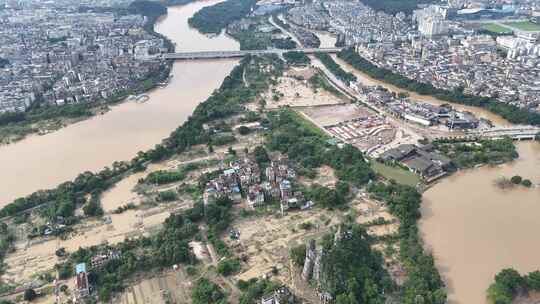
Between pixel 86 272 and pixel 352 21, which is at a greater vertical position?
pixel 352 21

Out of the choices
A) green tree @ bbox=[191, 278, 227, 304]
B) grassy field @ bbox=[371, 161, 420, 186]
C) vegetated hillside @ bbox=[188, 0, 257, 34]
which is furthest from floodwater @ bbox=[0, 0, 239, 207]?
vegetated hillside @ bbox=[188, 0, 257, 34]

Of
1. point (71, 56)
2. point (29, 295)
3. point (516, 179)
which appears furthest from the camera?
point (71, 56)

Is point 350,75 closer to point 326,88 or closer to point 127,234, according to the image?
point 326,88

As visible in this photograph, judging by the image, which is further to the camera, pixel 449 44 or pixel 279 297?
pixel 449 44

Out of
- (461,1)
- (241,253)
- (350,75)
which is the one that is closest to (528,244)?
(241,253)

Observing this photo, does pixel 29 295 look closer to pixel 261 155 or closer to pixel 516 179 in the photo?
pixel 261 155

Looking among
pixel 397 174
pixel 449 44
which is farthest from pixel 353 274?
pixel 449 44
